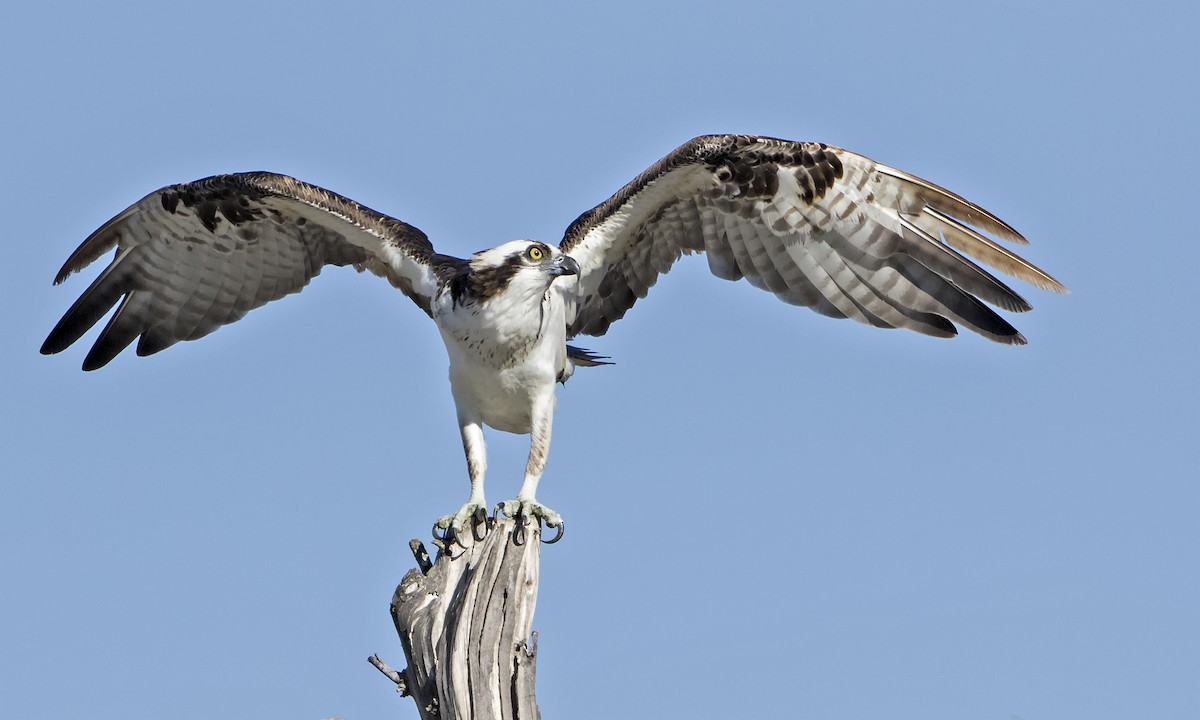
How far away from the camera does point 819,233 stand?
36.2 feet

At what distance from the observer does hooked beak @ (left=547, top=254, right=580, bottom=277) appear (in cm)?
1040

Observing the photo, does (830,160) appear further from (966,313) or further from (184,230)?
(184,230)

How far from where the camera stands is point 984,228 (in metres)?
10.5

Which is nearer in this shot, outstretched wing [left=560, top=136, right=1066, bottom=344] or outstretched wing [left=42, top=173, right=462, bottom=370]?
outstretched wing [left=560, top=136, right=1066, bottom=344]

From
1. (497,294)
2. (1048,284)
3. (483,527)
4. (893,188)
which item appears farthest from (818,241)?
(483,527)

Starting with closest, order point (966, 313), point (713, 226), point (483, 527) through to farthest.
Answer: point (483, 527)
point (966, 313)
point (713, 226)

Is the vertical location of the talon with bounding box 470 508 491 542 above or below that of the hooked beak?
below

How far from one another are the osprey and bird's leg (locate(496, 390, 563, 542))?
2cm

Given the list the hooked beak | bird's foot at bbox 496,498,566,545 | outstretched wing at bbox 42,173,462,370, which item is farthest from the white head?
bird's foot at bbox 496,498,566,545

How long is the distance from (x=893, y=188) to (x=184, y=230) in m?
5.67

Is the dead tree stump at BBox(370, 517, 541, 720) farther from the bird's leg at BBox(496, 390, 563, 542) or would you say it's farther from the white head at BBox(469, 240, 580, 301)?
the white head at BBox(469, 240, 580, 301)

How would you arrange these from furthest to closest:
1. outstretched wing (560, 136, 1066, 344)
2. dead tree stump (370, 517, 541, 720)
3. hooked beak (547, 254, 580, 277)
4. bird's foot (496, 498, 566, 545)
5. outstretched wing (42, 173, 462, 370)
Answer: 1. outstretched wing (42, 173, 462, 370)
2. outstretched wing (560, 136, 1066, 344)
3. hooked beak (547, 254, 580, 277)
4. bird's foot (496, 498, 566, 545)
5. dead tree stump (370, 517, 541, 720)

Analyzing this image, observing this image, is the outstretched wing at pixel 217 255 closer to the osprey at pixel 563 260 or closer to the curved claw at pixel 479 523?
the osprey at pixel 563 260

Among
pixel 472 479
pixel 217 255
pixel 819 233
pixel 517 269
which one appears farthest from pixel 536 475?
pixel 217 255
